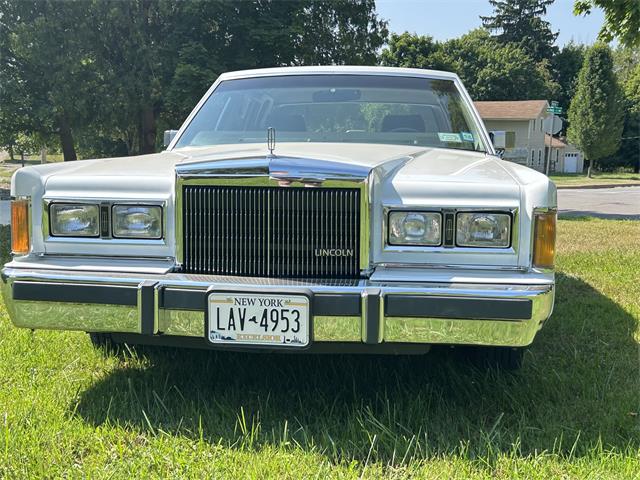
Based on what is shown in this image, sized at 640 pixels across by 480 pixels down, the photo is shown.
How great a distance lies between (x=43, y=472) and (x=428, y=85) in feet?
10.5

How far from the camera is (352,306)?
237 centimetres

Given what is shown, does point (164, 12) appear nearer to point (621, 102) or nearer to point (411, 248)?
point (411, 248)

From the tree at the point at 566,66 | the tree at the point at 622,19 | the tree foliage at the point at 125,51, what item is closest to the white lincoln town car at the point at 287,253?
the tree at the point at 622,19

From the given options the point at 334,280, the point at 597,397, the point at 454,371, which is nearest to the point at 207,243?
the point at 334,280

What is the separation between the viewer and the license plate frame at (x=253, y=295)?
2.38 metres

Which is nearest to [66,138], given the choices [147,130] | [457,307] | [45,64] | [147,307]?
[147,130]

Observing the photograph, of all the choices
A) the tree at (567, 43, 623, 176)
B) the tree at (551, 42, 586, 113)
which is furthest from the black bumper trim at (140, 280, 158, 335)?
the tree at (551, 42, 586, 113)

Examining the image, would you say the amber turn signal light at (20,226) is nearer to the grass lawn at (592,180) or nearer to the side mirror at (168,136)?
the side mirror at (168,136)

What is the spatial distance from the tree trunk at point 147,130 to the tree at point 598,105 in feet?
101

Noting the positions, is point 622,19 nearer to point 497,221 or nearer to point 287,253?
point 497,221

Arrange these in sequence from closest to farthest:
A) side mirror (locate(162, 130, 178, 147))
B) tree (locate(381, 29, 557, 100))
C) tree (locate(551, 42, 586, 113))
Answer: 1. side mirror (locate(162, 130, 178, 147))
2. tree (locate(381, 29, 557, 100))
3. tree (locate(551, 42, 586, 113))

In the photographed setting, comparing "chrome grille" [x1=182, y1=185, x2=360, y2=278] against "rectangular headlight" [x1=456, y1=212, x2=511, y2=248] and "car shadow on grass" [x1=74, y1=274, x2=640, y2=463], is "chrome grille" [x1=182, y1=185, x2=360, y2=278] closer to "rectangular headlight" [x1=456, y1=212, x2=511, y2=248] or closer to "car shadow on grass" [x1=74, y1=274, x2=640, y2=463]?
"rectangular headlight" [x1=456, y1=212, x2=511, y2=248]

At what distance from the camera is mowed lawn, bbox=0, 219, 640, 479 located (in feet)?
7.43

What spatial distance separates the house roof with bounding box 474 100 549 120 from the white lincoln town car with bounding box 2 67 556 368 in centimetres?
4014
